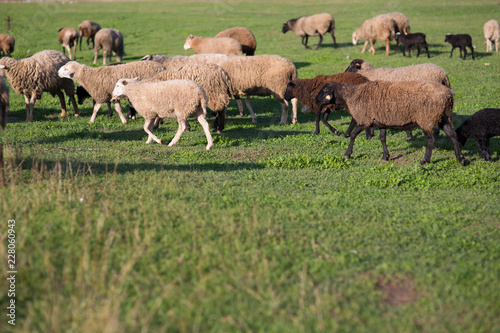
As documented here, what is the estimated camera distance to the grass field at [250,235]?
3.90m

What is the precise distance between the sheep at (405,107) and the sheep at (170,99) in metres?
3.19

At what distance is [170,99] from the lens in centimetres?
989

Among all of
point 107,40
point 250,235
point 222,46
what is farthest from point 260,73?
point 107,40

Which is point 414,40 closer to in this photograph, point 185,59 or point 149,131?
point 185,59

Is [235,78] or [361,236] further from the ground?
[235,78]

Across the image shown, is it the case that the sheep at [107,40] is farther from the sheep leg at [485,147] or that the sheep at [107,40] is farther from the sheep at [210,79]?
the sheep leg at [485,147]

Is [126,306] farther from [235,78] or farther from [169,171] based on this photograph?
[235,78]

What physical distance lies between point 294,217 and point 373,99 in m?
4.33

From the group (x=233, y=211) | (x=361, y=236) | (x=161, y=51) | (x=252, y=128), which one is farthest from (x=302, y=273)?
(x=161, y=51)

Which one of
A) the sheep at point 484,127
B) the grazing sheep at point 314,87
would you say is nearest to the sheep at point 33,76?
the grazing sheep at point 314,87

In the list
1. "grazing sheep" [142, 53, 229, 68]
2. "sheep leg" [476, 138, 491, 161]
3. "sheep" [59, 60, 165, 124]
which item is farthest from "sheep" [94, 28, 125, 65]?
"sheep leg" [476, 138, 491, 161]

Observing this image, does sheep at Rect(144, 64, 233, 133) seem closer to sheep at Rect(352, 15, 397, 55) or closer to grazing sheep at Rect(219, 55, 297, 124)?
grazing sheep at Rect(219, 55, 297, 124)

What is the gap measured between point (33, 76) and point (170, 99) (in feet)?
17.7

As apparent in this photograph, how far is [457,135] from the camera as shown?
991 cm
